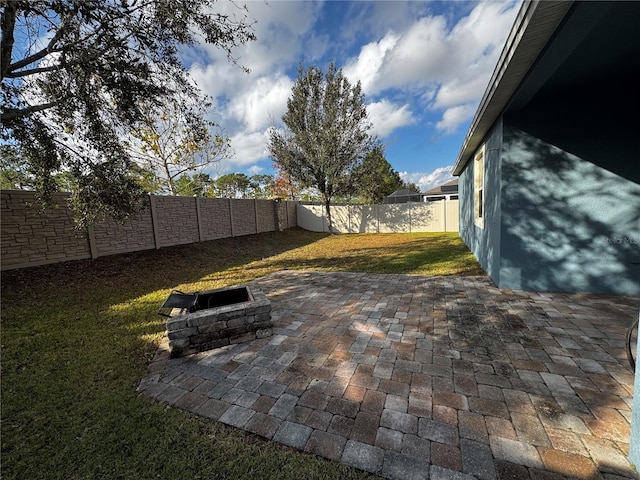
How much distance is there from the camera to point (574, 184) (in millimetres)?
3992

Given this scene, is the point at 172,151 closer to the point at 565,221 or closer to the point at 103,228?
the point at 103,228

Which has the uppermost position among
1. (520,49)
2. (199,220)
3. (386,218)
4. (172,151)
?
(172,151)

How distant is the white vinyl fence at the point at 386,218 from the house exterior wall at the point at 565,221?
11.2 metres

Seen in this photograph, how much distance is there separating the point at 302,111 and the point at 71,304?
13.5 metres

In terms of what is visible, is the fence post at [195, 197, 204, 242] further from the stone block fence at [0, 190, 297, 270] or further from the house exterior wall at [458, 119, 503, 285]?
the house exterior wall at [458, 119, 503, 285]

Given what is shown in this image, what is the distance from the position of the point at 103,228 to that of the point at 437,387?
→ 26.6 feet

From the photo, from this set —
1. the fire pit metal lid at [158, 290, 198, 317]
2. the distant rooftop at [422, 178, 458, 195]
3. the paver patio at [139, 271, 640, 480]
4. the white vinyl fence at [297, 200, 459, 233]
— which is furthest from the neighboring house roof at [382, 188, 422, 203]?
the fire pit metal lid at [158, 290, 198, 317]

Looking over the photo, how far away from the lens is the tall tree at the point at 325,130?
1415 centimetres

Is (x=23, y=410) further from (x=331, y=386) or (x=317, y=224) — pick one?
(x=317, y=224)

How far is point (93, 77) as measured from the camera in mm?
4188

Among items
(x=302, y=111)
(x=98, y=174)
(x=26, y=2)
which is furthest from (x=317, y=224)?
(x=26, y=2)

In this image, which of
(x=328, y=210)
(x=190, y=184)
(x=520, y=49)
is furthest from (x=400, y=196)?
(x=520, y=49)

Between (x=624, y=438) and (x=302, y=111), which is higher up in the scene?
(x=302, y=111)

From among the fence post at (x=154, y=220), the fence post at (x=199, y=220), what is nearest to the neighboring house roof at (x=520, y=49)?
the fence post at (x=154, y=220)
